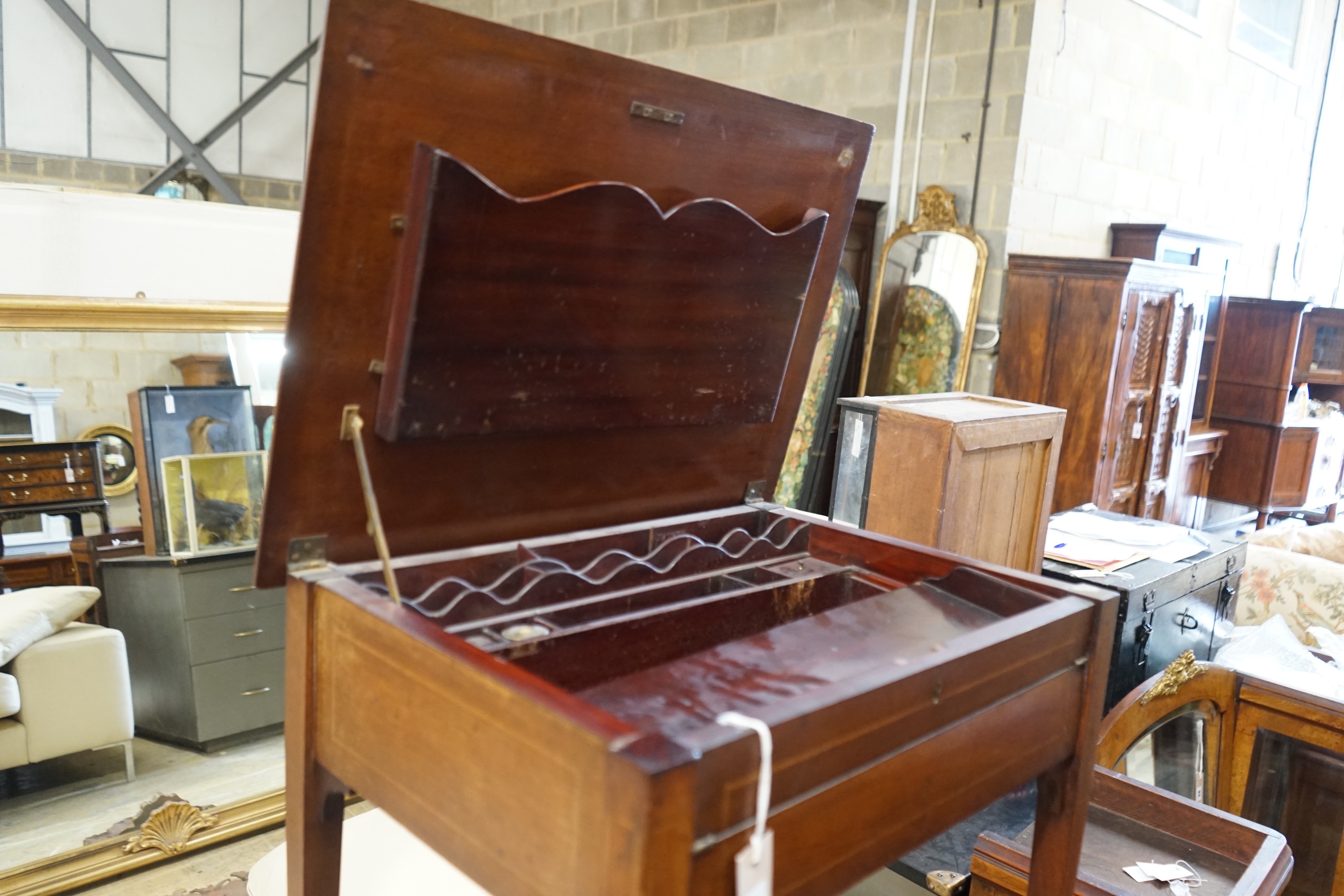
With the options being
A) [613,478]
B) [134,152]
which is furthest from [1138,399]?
[134,152]

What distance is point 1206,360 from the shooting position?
5.22 m

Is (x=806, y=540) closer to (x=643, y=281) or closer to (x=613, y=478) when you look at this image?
(x=613, y=478)

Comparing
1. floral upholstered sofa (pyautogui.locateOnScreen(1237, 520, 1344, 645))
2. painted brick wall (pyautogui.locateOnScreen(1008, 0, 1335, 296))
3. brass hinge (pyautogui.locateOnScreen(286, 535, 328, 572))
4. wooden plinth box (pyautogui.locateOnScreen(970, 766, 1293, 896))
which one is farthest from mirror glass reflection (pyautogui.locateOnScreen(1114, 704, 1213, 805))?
painted brick wall (pyautogui.locateOnScreen(1008, 0, 1335, 296))

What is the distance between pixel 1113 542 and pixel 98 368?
2544mm

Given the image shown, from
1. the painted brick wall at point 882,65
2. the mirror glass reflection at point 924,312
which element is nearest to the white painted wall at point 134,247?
the painted brick wall at point 882,65

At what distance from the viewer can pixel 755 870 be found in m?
0.72

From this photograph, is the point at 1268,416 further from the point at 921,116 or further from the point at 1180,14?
the point at 921,116

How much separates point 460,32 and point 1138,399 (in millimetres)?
3689

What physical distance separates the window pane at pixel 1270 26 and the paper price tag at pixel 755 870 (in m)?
5.65

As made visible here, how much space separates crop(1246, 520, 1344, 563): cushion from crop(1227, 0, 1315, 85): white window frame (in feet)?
9.41

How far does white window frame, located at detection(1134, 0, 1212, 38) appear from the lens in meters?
4.38

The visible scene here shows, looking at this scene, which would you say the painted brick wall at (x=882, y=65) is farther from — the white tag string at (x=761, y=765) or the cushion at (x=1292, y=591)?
the white tag string at (x=761, y=765)

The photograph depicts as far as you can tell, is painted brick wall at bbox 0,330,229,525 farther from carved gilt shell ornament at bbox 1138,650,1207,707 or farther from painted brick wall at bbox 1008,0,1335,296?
painted brick wall at bbox 1008,0,1335,296

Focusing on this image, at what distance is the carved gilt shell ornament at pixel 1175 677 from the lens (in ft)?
5.56
